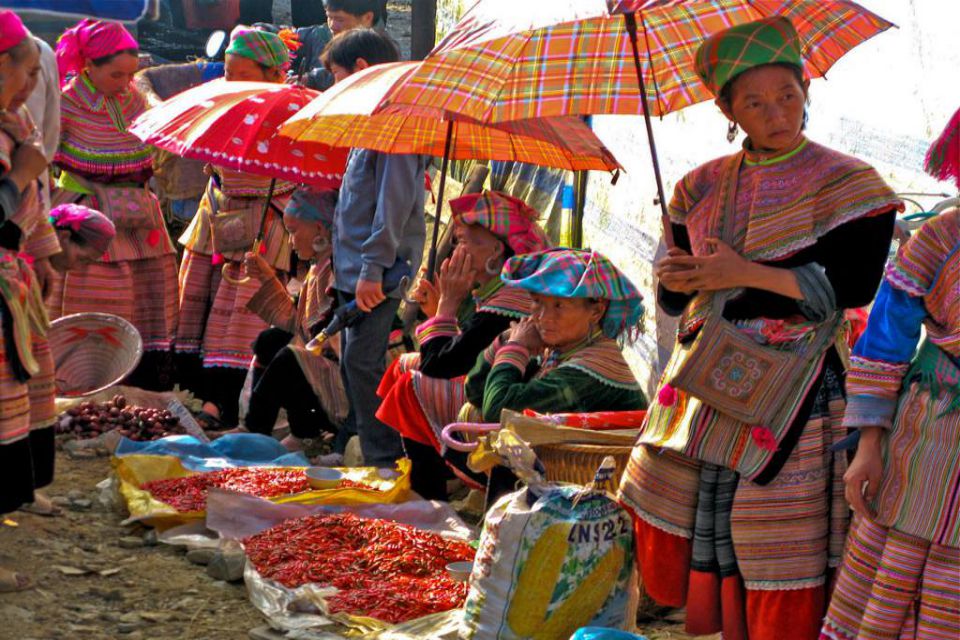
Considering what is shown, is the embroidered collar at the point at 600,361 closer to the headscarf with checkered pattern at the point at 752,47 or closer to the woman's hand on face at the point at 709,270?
the woman's hand on face at the point at 709,270

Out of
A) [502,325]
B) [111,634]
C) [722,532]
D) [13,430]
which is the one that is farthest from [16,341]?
[722,532]

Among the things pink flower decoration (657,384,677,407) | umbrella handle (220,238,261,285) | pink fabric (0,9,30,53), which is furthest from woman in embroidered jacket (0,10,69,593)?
umbrella handle (220,238,261,285)

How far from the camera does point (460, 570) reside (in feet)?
16.6

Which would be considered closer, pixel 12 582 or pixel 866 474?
pixel 866 474

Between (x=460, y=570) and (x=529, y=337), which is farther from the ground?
(x=529, y=337)

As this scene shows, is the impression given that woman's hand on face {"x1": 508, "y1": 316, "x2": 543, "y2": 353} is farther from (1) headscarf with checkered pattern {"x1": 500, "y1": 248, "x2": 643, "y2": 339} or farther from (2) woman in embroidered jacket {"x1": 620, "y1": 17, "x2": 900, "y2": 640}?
(2) woman in embroidered jacket {"x1": 620, "y1": 17, "x2": 900, "y2": 640}

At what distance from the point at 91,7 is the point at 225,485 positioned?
2298 millimetres

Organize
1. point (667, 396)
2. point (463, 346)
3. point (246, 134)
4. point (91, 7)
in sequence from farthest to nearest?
1. point (246, 134)
2. point (463, 346)
3. point (91, 7)
4. point (667, 396)

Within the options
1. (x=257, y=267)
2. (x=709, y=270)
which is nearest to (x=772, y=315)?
(x=709, y=270)

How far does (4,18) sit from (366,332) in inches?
101

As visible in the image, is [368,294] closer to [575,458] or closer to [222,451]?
[222,451]

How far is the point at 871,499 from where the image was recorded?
3.25 meters

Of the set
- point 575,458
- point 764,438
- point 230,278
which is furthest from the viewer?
point 230,278

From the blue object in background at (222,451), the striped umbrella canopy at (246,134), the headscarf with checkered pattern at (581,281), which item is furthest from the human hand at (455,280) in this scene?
the blue object in background at (222,451)
